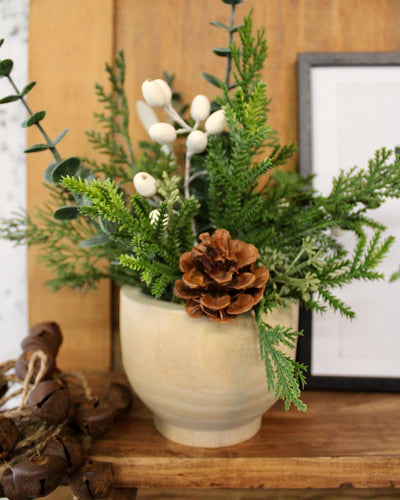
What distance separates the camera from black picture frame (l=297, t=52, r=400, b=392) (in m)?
0.55

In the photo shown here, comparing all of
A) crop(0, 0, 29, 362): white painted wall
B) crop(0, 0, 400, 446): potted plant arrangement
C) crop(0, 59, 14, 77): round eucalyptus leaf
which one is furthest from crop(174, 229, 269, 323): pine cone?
crop(0, 0, 29, 362): white painted wall

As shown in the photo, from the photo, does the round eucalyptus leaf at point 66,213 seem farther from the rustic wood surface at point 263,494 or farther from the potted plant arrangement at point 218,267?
the rustic wood surface at point 263,494

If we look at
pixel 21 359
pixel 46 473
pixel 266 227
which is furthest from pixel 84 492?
pixel 266 227

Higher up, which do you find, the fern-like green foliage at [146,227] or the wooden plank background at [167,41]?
the wooden plank background at [167,41]

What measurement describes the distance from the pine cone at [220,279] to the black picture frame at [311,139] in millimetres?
203

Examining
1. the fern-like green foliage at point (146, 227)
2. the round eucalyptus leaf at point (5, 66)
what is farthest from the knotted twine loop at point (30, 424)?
the round eucalyptus leaf at point (5, 66)

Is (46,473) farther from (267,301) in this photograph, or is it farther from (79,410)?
(267,301)

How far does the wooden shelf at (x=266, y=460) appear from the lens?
0.41 meters

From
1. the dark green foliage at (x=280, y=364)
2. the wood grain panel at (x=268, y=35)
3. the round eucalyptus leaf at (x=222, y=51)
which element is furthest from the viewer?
the wood grain panel at (x=268, y=35)

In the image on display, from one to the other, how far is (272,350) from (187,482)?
6.3 inches

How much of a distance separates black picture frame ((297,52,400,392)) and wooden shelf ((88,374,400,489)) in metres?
0.10

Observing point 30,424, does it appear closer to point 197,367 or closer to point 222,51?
point 197,367

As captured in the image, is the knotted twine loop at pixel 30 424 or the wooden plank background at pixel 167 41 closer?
the knotted twine loop at pixel 30 424

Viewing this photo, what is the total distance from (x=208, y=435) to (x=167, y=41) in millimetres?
483
